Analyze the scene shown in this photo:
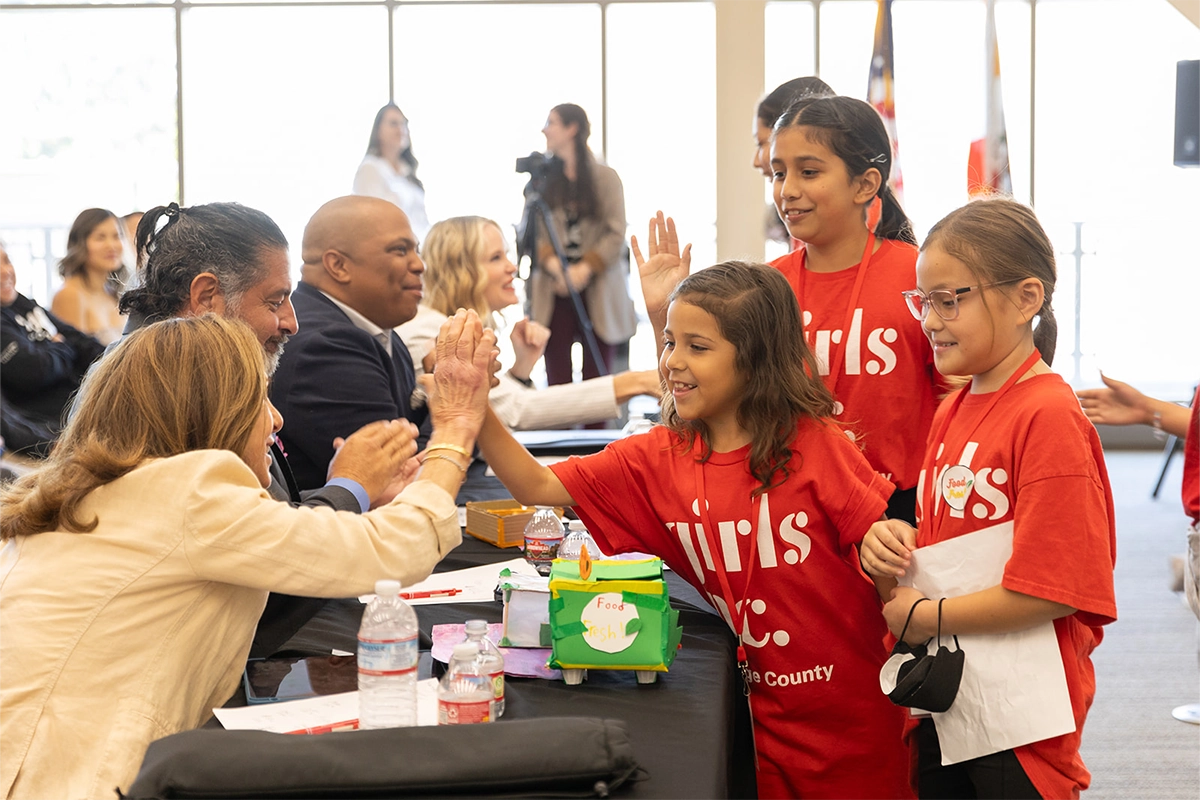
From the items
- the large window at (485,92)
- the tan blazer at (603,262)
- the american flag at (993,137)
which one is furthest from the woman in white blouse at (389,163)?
the american flag at (993,137)

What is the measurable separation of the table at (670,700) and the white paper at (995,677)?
33cm

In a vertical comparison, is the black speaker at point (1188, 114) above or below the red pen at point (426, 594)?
above

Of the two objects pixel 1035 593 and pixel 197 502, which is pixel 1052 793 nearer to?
pixel 1035 593

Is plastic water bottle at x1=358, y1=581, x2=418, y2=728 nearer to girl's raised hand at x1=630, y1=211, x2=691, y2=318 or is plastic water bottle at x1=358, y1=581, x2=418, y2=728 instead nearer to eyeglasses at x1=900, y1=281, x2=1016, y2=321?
eyeglasses at x1=900, y1=281, x2=1016, y2=321

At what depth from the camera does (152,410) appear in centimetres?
147

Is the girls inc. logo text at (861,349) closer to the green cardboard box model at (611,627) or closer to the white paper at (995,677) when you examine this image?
the white paper at (995,677)

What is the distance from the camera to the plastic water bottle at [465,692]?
1.31 meters

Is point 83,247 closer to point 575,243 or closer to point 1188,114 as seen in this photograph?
point 575,243

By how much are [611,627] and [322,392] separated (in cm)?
133

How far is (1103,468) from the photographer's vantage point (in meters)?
1.61

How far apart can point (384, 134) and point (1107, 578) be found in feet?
19.9

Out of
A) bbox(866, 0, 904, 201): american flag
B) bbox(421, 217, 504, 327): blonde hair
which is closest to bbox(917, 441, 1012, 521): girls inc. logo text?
bbox(421, 217, 504, 327): blonde hair

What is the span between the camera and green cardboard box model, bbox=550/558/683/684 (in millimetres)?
1492

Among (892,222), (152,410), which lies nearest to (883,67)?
(892,222)
